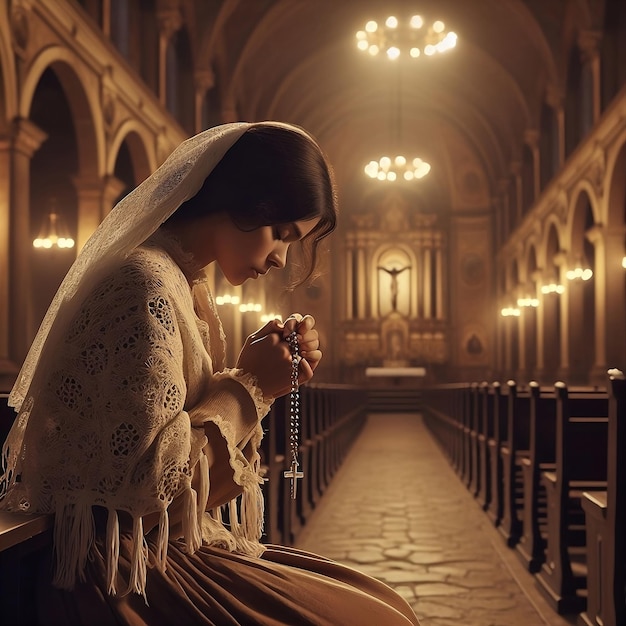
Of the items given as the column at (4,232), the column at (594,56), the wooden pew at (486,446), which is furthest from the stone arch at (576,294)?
→ the column at (4,232)

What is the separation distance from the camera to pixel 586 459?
14.4 feet

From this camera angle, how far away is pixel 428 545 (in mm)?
5816

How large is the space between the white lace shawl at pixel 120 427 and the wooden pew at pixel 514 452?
4.64 m

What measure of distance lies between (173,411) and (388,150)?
27.9m

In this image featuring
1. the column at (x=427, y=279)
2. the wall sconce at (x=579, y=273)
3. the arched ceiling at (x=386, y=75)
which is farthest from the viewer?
the column at (x=427, y=279)

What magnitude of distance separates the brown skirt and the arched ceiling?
15.1 meters

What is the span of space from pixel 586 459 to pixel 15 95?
648cm

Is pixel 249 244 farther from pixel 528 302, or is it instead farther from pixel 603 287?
pixel 528 302

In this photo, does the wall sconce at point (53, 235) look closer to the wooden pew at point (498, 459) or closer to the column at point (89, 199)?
the column at point (89, 199)

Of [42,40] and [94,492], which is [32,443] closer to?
[94,492]

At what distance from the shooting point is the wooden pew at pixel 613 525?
3.19 metres

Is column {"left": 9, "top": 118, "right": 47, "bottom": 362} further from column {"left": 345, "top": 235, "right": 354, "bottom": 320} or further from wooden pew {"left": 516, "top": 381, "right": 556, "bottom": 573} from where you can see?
column {"left": 345, "top": 235, "right": 354, "bottom": 320}

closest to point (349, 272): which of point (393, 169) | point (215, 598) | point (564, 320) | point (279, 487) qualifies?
point (393, 169)

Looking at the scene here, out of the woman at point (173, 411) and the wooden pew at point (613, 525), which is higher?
the woman at point (173, 411)
